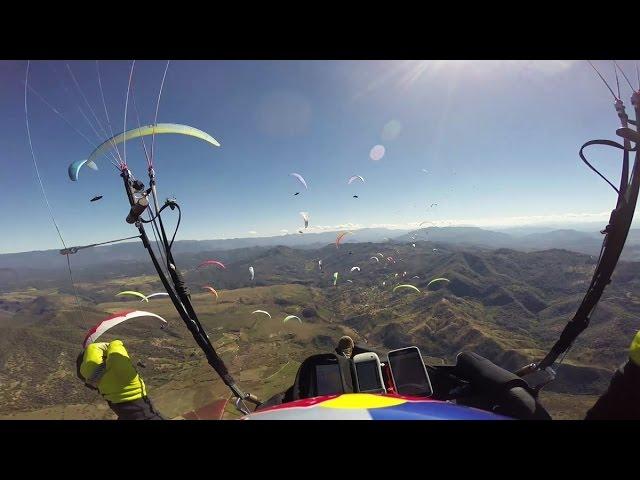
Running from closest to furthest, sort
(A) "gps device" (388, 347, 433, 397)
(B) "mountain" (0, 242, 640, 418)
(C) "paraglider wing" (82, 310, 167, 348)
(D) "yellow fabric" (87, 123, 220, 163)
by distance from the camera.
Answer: (C) "paraglider wing" (82, 310, 167, 348)
(A) "gps device" (388, 347, 433, 397)
(D) "yellow fabric" (87, 123, 220, 163)
(B) "mountain" (0, 242, 640, 418)

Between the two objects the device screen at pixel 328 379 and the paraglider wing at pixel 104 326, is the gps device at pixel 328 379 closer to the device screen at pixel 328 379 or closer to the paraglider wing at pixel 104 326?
the device screen at pixel 328 379

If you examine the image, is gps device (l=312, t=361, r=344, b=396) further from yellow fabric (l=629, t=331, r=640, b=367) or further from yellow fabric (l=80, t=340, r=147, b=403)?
yellow fabric (l=629, t=331, r=640, b=367)

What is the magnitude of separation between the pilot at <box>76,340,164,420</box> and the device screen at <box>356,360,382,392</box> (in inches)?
93.3

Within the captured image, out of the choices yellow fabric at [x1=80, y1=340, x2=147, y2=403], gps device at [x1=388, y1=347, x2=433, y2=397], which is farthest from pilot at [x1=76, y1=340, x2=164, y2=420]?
gps device at [x1=388, y1=347, x2=433, y2=397]

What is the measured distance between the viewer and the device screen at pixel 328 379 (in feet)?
11.6

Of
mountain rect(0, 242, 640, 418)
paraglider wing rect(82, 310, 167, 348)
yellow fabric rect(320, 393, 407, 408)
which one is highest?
paraglider wing rect(82, 310, 167, 348)

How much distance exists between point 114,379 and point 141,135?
4694 millimetres

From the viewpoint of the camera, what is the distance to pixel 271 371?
10138cm

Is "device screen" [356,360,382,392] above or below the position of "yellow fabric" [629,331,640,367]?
below

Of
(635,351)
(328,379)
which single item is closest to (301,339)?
(328,379)

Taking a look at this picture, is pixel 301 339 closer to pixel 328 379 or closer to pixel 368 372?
pixel 328 379

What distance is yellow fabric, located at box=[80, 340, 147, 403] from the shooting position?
347 centimetres
